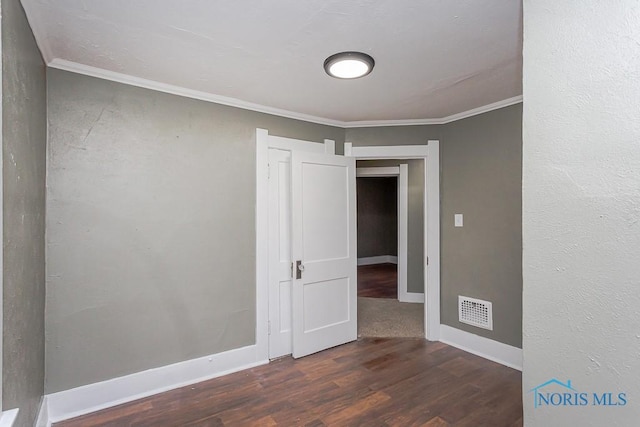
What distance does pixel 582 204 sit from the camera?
3.29 ft

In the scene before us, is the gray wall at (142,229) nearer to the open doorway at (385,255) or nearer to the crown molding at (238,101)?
the crown molding at (238,101)

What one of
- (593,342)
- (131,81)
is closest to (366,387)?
(593,342)

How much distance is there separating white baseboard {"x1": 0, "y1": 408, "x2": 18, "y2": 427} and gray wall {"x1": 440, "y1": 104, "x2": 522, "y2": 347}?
3.26m

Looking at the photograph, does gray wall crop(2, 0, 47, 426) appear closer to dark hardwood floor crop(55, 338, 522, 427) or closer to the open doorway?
dark hardwood floor crop(55, 338, 522, 427)

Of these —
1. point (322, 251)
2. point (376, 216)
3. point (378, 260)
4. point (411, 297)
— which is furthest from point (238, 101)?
point (378, 260)

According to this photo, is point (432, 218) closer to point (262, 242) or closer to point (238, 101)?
point (262, 242)

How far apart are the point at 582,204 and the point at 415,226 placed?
406 cm

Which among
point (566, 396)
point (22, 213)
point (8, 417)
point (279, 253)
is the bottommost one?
point (8, 417)

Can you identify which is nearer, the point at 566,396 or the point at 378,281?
the point at 566,396

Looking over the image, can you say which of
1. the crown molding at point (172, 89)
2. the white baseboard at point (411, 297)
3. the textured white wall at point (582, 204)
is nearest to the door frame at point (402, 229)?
the white baseboard at point (411, 297)

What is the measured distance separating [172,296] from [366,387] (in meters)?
1.66

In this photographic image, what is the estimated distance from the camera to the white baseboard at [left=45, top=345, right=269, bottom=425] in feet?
6.85

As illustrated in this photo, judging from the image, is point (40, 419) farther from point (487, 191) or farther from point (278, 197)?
point (487, 191)

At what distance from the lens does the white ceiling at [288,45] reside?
1.54 metres
